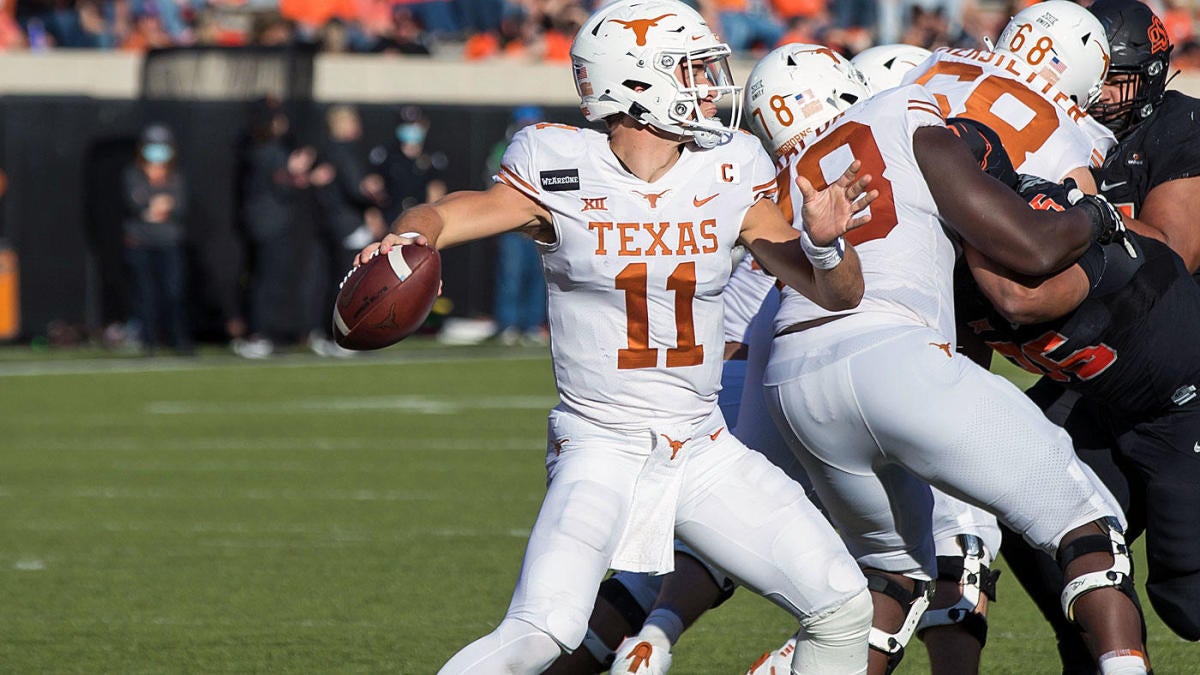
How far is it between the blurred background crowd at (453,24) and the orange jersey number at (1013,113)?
12.2 m

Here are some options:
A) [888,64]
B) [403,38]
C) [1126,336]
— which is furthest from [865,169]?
[403,38]

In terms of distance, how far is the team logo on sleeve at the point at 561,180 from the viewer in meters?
4.20

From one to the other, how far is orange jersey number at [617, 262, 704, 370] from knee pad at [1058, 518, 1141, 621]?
0.91 meters

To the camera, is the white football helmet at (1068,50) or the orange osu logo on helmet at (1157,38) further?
the orange osu logo on helmet at (1157,38)

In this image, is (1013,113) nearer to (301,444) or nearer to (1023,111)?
(1023,111)

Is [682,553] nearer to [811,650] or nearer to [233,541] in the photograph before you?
[811,650]

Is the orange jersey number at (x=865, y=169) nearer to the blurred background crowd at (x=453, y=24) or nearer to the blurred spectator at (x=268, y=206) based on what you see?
the blurred spectator at (x=268, y=206)

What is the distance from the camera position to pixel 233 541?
7.69 m

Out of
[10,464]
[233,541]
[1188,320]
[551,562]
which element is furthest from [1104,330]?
[10,464]

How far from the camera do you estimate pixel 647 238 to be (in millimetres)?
4180

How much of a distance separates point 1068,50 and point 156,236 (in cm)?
1067

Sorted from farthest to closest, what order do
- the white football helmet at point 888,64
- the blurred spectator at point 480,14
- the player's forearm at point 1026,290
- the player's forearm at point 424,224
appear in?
the blurred spectator at point 480,14 → the white football helmet at point 888,64 → the player's forearm at point 1026,290 → the player's forearm at point 424,224

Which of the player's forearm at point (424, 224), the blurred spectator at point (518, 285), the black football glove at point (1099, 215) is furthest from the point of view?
the blurred spectator at point (518, 285)

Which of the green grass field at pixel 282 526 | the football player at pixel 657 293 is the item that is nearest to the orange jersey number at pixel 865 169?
the football player at pixel 657 293
